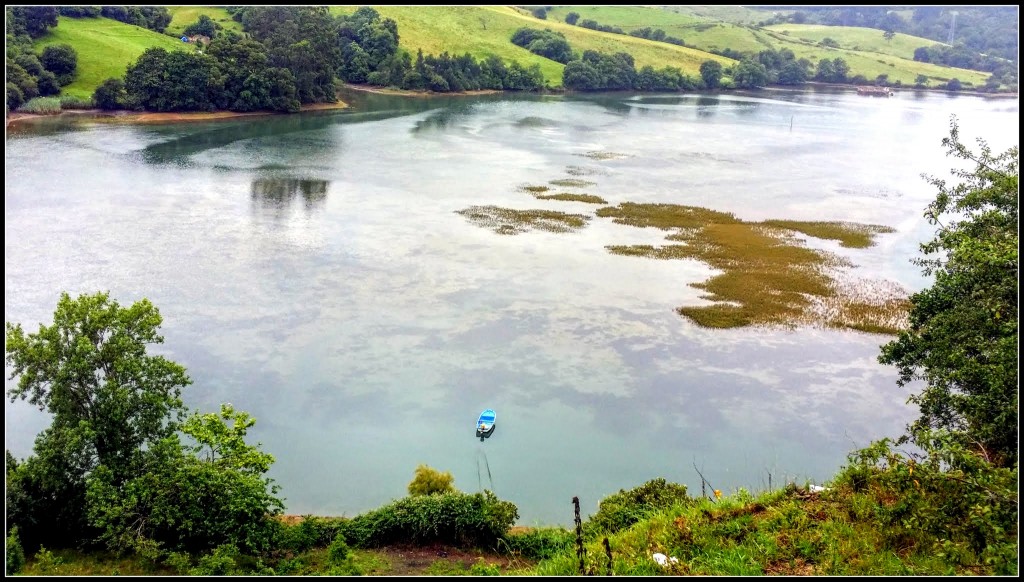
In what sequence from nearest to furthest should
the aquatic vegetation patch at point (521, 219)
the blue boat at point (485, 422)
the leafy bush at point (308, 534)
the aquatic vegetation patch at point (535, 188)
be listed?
the leafy bush at point (308, 534) → the blue boat at point (485, 422) → the aquatic vegetation patch at point (521, 219) → the aquatic vegetation patch at point (535, 188)

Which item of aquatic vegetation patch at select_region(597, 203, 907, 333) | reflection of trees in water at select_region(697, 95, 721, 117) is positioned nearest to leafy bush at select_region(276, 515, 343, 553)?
aquatic vegetation patch at select_region(597, 203, 907, 333)

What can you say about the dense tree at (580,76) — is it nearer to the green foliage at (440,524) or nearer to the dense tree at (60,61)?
the dense tree at (60,61)

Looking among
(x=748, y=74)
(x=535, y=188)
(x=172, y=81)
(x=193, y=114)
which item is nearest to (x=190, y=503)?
(x=535, y=188)

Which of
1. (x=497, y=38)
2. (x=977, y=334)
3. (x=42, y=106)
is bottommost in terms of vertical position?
(x=977, y=334)

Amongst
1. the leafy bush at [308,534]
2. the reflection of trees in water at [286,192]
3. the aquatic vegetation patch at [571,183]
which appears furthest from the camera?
the aquatic vegetation patch at [571,183]

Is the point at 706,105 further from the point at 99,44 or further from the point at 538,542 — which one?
the point at 538,542

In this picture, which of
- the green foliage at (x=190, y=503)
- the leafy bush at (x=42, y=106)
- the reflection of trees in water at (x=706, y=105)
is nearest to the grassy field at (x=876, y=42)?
the reflection of trees in water at (x=706, y=105)
